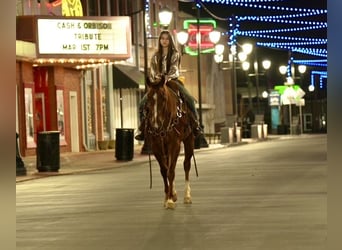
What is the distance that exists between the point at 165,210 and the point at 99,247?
3.27 m

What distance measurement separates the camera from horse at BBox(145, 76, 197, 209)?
1124 centimetres

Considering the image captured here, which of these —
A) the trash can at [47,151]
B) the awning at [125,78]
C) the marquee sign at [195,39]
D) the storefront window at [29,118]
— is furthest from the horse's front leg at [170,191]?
the marquee sign at [195,39]

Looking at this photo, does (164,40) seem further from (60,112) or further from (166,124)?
(60,112)

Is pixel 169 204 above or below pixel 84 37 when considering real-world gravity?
below

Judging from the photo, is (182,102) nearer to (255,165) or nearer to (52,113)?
(255,165)

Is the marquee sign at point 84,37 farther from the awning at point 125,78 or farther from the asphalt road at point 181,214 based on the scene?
the asphalt road at point 181,214

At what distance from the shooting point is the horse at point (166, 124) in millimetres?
11242

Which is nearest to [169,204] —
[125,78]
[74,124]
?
[74,124]

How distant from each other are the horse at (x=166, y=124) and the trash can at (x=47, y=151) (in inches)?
450

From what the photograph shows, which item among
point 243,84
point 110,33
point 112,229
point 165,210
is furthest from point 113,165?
point 243,84

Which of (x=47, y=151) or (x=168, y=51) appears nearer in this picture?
(x=168, y=51)

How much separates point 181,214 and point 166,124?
55.6 inches

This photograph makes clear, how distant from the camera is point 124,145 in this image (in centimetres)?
2852

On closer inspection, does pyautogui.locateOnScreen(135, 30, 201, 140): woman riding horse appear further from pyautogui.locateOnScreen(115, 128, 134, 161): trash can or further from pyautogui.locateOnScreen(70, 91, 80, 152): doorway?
pyautogui.locateOnScreen(70, 91, 80, 152): doorway
